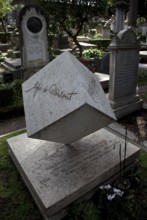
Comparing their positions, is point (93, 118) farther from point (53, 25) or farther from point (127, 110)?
point (53, 25)

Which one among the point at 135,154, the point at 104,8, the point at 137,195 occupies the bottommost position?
the point at 137,195

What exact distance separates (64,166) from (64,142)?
1.10 ft

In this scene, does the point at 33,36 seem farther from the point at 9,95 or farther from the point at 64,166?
the point at 64,166

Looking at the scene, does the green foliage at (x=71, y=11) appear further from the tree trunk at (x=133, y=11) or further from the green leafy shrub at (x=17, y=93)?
the green leafy shrub at (x=17, y=93)

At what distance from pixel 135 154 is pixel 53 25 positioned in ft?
30.9

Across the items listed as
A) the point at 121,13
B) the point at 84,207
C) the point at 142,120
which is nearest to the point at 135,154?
the point at 84,207

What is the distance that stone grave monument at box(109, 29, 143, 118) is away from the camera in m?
4.86

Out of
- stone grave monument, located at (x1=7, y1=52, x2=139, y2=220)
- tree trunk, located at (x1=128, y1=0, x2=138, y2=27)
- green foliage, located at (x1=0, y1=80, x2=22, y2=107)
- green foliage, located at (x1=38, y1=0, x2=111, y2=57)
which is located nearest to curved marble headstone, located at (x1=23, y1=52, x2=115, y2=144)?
stone grave monument, located at (x1=7, y1=52, x2=139, y2=220)

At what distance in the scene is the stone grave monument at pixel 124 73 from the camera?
486cm

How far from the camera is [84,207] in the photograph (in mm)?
2527

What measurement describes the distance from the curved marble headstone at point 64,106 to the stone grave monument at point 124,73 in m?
2.44

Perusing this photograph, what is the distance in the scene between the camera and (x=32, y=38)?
8148 mm

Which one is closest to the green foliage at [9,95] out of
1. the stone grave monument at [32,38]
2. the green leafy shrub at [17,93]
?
the green leafy shrub at [17,93]
